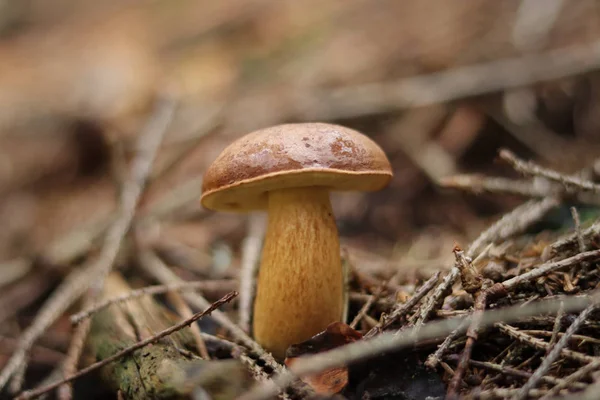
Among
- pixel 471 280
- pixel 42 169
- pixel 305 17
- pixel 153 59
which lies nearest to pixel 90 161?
pixel 42 169

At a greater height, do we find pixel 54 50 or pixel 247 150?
pixel 54 50

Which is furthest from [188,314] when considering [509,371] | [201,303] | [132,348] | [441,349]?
[509,371]

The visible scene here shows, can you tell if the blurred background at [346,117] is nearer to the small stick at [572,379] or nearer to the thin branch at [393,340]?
the thin branch at [393,340]

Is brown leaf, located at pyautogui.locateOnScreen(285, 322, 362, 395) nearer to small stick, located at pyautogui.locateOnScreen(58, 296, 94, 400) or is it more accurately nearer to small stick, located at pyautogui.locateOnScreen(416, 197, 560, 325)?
small stick, located at pyautogui.locateOnScreen(416, 197, 560, 325)

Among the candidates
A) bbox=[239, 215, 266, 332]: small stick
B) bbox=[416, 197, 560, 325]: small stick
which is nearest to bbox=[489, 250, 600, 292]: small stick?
bbox=[416, 197, 560, 325]: small stick

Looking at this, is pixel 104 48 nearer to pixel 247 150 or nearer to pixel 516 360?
pixel 247 150

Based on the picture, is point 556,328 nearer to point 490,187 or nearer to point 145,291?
point 490,187

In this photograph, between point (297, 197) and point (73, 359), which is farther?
point (297, 197)
